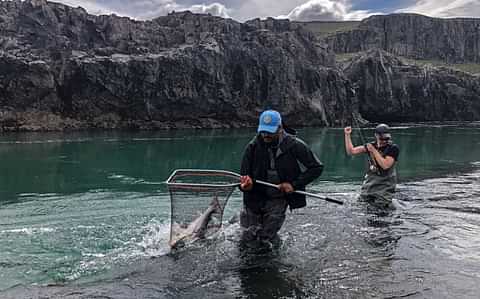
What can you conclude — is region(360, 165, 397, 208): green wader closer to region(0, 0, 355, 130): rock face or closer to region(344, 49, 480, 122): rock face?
region(0, 0, 355, 130): rock face

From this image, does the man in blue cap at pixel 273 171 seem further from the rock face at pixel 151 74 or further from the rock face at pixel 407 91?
the rock face at pixel 407 91

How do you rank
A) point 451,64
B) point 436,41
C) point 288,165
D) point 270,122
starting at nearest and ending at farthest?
point 270,122, point 288,165, point 451,64, point 436,41

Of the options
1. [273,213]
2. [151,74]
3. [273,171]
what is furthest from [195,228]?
[151,74]

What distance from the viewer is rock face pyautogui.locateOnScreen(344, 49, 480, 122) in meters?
99.8

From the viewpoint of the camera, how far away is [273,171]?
9.11 metres

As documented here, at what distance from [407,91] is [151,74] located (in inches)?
2297

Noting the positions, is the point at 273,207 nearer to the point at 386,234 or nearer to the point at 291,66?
the point at 386,234

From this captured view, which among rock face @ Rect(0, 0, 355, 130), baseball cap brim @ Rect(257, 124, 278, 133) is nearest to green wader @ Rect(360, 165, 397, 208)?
baseball cap brim @ Rect(257, 124, 278, 133)

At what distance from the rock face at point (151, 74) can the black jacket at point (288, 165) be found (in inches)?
2298

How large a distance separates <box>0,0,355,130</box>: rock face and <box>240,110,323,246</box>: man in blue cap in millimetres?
58321

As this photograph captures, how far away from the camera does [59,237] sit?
11102mm

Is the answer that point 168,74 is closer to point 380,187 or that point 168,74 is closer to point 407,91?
point 407,91

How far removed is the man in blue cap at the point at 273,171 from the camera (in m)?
8.86

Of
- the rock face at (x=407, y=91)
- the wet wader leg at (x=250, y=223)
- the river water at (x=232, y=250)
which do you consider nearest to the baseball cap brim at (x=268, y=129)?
the wet wader leg at (x=250, y=223)
